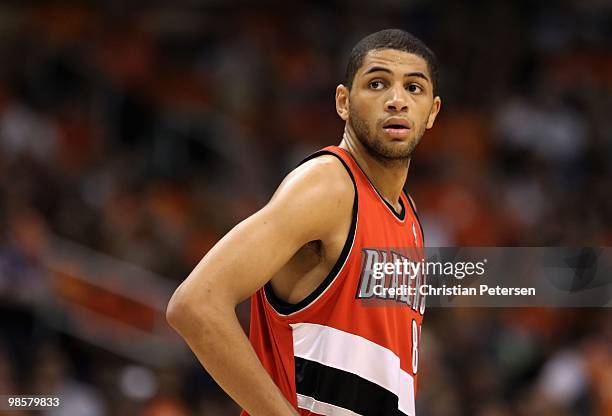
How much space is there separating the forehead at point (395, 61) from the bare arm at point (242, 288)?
0.56 metres

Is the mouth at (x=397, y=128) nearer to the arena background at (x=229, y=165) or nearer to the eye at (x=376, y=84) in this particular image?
the eye at (x=376, y=84)

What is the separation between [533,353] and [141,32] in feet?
17.4

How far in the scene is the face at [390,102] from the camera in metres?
3.21

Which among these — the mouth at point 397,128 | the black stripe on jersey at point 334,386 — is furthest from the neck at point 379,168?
the black stripe on jersey at point 334,386

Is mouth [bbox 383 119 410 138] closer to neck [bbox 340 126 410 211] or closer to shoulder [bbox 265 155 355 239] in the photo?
neck [bbox 340 126 410 211]

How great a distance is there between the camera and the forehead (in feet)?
10.6

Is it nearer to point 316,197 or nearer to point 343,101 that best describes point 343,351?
point 316,197

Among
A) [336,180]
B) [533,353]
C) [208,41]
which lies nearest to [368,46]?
[336,180]

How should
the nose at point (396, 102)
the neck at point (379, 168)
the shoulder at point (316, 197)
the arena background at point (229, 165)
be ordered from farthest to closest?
the arena background at point (229, 165), the neck at point (379, 168), the nose at point (396, 102), the shoulder at point (316, 197)

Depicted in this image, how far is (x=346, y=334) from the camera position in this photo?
9.93 ft

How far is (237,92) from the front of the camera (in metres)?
10.0

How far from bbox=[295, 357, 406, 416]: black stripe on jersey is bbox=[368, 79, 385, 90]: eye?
85cm

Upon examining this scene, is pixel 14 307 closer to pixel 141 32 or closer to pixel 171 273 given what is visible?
pixel 171 273

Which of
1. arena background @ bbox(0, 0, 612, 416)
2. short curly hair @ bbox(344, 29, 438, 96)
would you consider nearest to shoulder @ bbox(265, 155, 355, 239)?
short curly hair @ bbox(344, 29, 438, 96)
